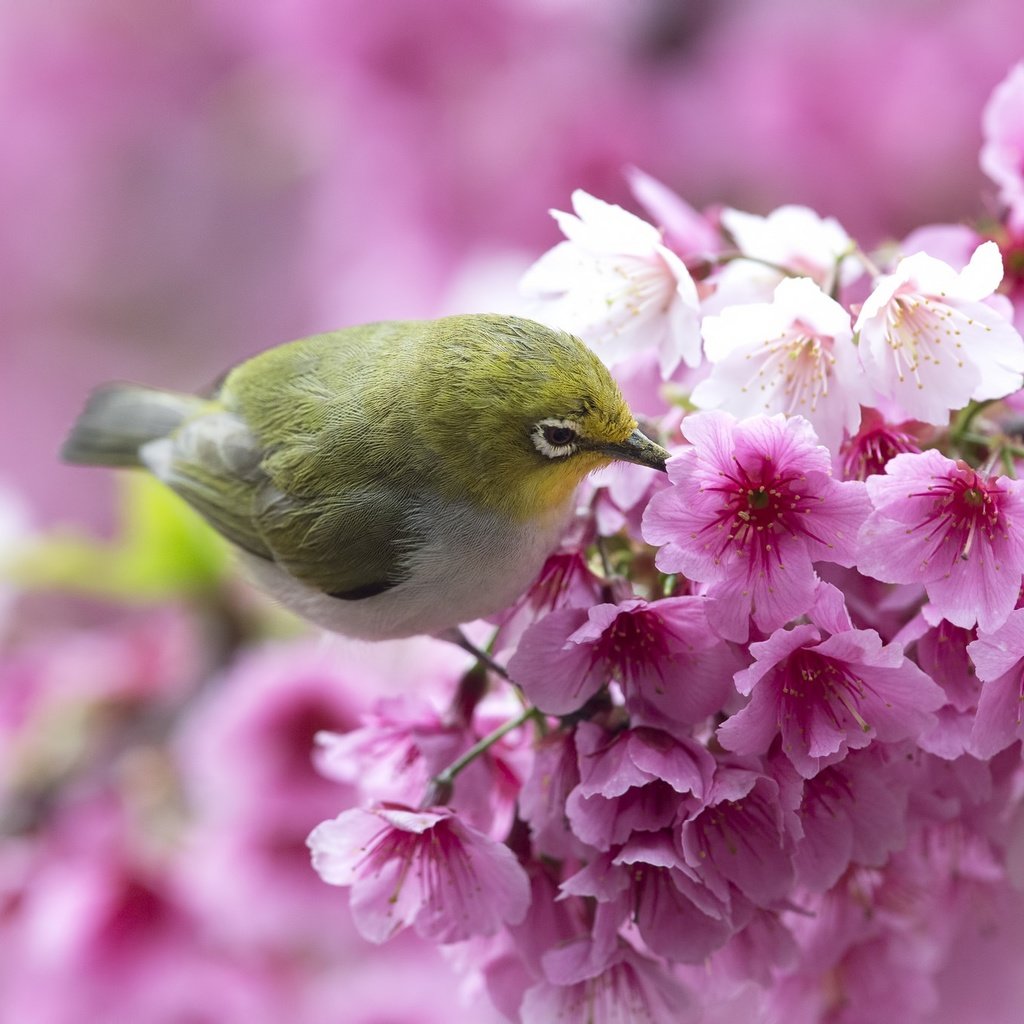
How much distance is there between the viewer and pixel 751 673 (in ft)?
2.39

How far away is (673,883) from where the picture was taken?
0.81 m

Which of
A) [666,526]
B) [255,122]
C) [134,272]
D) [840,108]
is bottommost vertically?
[134,272]

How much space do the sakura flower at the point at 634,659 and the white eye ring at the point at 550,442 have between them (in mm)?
137

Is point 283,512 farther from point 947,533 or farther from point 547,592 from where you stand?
point 947,533

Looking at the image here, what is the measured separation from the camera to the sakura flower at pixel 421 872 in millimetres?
835

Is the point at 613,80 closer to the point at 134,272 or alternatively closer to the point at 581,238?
the point at 581,238

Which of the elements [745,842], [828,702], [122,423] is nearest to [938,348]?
[828,702]

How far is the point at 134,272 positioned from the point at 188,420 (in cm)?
192

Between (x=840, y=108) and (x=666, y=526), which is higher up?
(x=666, y=526)

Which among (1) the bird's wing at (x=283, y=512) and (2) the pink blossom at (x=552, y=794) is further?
(1) the bird's wing at (x=283, y=512)

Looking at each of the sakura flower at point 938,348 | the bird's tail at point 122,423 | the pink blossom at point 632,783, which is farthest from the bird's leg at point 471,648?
the bird's tail at point 122,423

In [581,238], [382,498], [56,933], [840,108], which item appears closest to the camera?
[581,238]

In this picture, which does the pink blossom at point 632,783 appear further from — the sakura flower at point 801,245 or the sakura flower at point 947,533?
the sakura flower at point 801,245

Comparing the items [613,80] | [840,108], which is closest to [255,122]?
[613,80]
